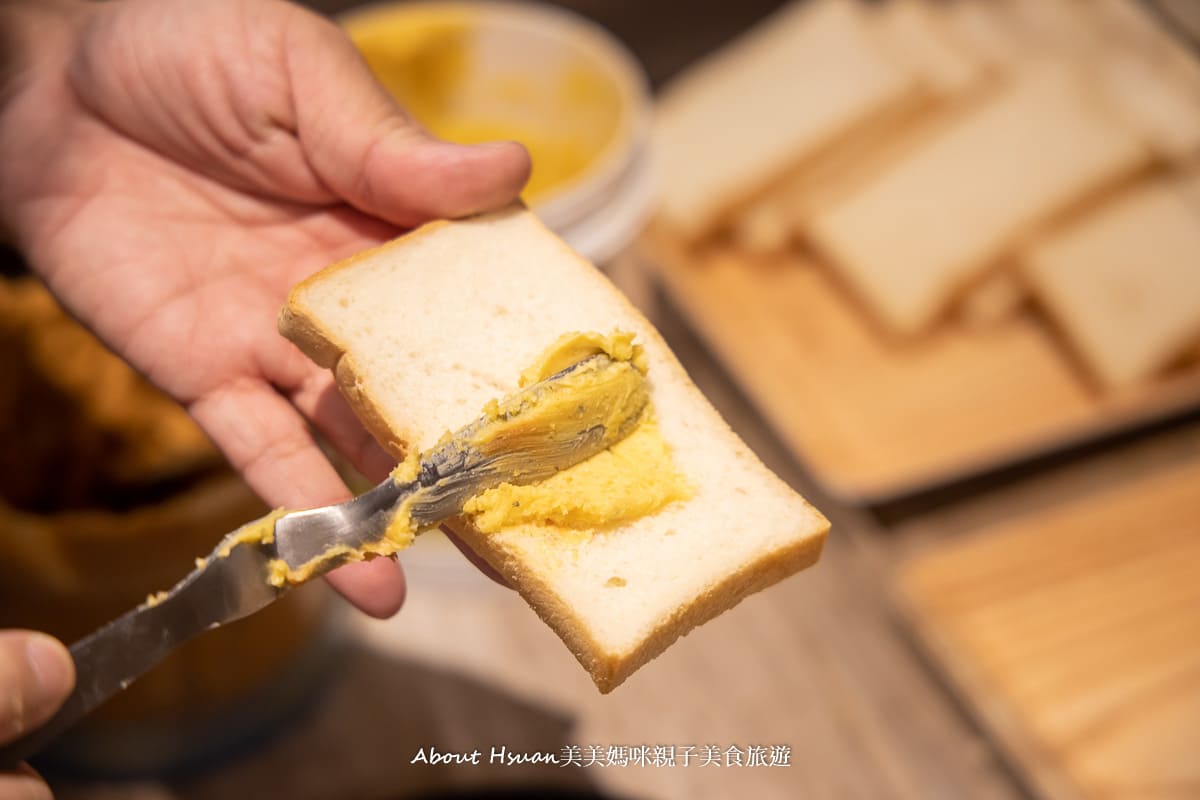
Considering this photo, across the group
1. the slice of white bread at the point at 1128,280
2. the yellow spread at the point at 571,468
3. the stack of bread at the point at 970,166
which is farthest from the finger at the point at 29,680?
the slice of white bread at the point at 1128,280

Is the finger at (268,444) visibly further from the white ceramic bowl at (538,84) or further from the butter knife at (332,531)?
the white ceramic bowl at (538,84)

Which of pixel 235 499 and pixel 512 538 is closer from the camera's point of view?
pixel 512 538

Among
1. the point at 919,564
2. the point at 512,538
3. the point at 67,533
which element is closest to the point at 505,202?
the point at 512,538

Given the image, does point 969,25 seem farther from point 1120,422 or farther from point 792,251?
point 1120,422

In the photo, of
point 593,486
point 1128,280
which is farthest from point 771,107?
point 593,486

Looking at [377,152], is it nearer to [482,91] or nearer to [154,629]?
[154,629]
